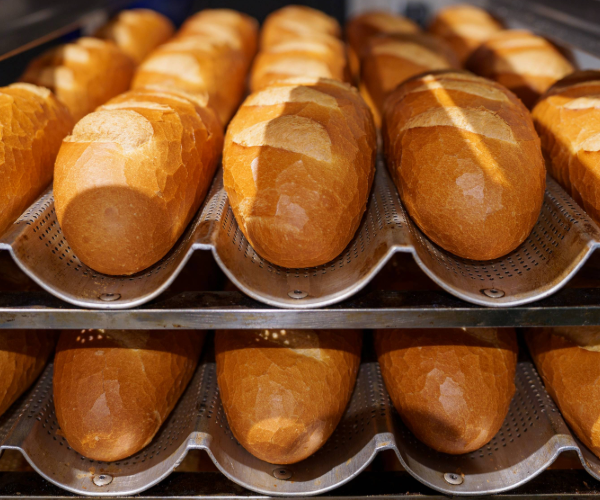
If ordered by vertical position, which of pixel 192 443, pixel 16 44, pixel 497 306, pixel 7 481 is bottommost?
pixel 7 481

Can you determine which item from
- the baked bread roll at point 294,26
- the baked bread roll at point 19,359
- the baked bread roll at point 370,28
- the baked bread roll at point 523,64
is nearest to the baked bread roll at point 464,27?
the baked bread roll at point 370,28

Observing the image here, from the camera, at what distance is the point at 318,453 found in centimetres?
119

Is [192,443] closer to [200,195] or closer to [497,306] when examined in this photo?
[200,195]

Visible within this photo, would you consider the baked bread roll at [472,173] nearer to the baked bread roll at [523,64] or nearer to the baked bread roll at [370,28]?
the baked bread roll at [523,64]

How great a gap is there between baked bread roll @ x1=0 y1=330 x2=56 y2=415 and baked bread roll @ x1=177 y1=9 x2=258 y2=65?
5.02 ft

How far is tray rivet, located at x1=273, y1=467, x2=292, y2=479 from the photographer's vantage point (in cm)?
113

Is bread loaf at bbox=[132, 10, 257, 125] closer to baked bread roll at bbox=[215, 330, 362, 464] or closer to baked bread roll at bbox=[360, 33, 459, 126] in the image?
baked bread roll at bbox=[360, 33, 459, 126]

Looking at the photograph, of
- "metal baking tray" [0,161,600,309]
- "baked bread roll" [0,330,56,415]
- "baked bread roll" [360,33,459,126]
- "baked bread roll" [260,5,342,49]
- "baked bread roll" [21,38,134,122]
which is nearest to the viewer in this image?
"metal baking tray" [0,161,600,309]

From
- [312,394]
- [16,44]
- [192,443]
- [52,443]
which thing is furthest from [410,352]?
[16,44]

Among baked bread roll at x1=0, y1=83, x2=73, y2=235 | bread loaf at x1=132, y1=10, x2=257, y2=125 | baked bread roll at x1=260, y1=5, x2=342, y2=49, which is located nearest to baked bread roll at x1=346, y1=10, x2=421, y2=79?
baked bread roll at x1=260, y1=5, x2=342, y2=49

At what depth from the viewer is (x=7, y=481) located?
1150mm

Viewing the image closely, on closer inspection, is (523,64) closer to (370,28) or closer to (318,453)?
(370,28)

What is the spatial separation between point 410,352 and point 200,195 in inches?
26.0

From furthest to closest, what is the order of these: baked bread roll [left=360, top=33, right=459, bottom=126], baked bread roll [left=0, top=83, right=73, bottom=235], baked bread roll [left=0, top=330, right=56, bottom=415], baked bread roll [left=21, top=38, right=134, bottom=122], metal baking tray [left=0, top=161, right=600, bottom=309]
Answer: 1. baked bread roll [left=360, top=33, right=459, bottom=126]
2. baked bread roll [left=21, top=38, right=134, bottom=122]
3. baked bread roll [left=0, top=330, right=56, bottom=415]
4. baked bread roll [left=0, top=83, right=73, bottom=235]
5. metal baking tray [left=0, top=161, right=600, bottom=309]
